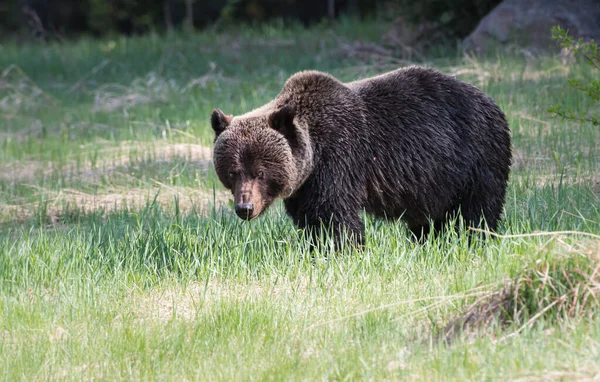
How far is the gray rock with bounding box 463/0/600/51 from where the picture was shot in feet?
43.5

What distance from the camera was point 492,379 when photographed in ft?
12.2

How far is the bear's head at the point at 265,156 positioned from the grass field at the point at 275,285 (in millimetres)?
427

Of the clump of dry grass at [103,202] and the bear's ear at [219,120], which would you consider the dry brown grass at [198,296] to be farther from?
the clump of dry grass at [103,202]

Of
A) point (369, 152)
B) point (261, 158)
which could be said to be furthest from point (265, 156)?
point (369, 152)

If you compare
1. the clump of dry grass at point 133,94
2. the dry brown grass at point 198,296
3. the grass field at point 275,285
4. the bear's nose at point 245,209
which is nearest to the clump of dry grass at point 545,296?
the grass field at point 275,285

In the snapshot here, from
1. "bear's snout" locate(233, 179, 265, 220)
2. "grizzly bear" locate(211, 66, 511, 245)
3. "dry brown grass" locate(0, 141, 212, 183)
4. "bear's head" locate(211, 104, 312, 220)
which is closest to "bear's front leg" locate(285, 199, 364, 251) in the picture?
"grizzly bear" locate(211, 66, 511, 245)

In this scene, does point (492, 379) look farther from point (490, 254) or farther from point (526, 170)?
point (526, 170)

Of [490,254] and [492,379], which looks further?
[490,254]

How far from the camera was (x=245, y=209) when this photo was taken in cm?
555

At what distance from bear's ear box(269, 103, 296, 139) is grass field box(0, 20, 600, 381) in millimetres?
784

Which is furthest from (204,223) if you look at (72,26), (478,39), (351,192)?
(72,26)

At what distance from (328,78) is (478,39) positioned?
808cm

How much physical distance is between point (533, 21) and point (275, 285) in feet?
30.9

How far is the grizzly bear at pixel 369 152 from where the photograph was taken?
5785 mm
